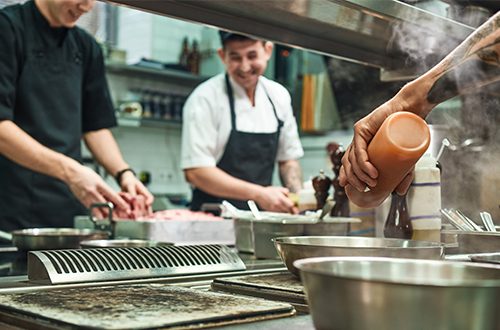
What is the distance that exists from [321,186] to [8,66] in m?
1.42

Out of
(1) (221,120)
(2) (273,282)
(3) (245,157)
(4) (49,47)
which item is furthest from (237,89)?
(2) (273,282)

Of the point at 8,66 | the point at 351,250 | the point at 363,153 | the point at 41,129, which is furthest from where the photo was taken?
the point at 41,129

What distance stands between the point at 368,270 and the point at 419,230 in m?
0.80

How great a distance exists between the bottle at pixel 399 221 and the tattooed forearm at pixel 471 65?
0.39 meters

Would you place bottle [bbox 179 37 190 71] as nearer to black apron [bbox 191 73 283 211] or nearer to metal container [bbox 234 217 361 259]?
black apron [bbox 191 73 283 211]

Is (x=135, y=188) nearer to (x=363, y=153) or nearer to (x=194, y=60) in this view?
(x=363, y=153)

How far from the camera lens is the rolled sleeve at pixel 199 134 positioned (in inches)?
124

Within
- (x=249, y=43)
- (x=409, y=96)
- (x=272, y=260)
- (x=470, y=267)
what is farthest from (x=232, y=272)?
(x=249, y=43)

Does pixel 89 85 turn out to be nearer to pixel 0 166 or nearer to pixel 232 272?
pixel 0 166

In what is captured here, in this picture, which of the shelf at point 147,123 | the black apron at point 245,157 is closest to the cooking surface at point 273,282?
the black apron at point 245,157

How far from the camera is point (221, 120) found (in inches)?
129

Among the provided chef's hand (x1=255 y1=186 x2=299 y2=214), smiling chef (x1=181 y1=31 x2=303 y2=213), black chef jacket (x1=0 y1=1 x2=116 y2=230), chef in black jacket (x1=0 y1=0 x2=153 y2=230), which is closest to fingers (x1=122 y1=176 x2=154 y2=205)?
chef in black jacket (x1=0 y1=0 x2=153 y2=230)

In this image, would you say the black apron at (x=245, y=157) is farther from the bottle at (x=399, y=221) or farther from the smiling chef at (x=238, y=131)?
the bottle at (x=399, y=221)

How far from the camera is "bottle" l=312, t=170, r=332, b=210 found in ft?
6.33
